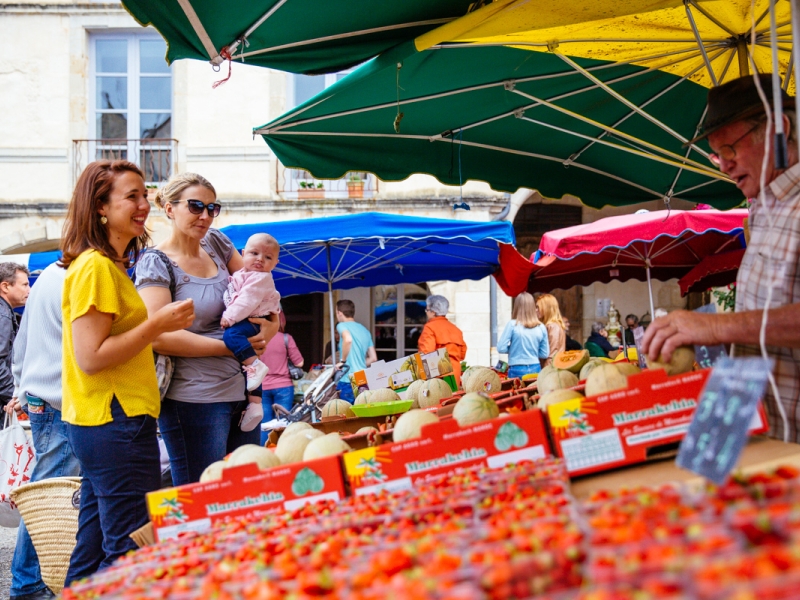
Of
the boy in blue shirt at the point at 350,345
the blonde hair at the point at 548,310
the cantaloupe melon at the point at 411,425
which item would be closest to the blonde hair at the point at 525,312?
the blonde hair at the point at 548,310

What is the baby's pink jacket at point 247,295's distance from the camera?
2838mm

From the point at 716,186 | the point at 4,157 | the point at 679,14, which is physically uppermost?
the point at 4,157

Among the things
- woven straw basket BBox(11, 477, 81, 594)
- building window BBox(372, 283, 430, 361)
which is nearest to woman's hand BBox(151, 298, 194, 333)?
woven straw basket BBox(11, 477, 81, 594)

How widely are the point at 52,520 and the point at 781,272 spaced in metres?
3.12

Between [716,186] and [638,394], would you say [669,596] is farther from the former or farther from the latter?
[716,186]

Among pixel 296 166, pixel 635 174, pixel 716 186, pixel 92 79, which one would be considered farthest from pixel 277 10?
pixel 92 79

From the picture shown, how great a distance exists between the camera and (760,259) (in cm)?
195

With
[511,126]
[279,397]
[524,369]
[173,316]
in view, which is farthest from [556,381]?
[524,369]

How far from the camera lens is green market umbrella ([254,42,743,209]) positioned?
341cm

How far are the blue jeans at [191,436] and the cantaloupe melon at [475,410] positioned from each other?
3.72 ft

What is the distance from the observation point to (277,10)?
2512 millimetres

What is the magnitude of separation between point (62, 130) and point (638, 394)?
38.7 feet

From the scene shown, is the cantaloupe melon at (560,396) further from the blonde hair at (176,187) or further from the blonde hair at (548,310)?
the blonde hair at (548,310)

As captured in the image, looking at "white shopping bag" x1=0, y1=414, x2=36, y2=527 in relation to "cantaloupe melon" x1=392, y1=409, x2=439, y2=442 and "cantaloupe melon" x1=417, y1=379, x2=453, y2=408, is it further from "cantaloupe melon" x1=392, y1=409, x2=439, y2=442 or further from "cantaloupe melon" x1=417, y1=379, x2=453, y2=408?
"cantaloupe melon" x1=392, y1=409, x2=439, y2=442
